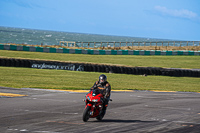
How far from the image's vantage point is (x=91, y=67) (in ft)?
105

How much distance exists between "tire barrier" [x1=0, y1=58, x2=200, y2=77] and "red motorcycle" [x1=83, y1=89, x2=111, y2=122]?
21.3 meters

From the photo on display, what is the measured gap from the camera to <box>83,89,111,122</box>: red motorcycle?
391 inches

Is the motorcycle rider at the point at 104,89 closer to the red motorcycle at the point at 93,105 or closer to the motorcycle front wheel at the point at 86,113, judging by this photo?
the red motorcycle at the point at 93,105

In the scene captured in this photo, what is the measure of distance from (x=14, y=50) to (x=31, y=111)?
33300 millimetres

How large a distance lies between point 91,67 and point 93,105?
72.1 ft

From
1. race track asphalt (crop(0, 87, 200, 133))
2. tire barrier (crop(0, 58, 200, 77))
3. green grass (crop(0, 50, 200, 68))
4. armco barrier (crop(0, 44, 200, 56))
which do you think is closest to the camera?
race track asphalt (crop(0, 87, 200, 133))

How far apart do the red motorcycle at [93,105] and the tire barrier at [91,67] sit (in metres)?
21.3

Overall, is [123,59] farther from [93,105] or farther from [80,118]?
[93,105]

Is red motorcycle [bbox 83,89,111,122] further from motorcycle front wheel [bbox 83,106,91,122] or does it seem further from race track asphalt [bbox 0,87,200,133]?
race track asphalt [bbox 0,87,200,133]

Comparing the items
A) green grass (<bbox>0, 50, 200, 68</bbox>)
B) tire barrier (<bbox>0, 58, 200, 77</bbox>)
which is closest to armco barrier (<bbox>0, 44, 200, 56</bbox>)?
green grass (<bbox>0, 50, 200, 68</bbox>)

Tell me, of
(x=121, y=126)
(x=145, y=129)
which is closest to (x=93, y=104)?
(x=121, y=126)

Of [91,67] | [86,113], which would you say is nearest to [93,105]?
[86,113]

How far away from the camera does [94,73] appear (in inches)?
1210

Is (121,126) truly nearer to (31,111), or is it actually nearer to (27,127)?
(27,127)
